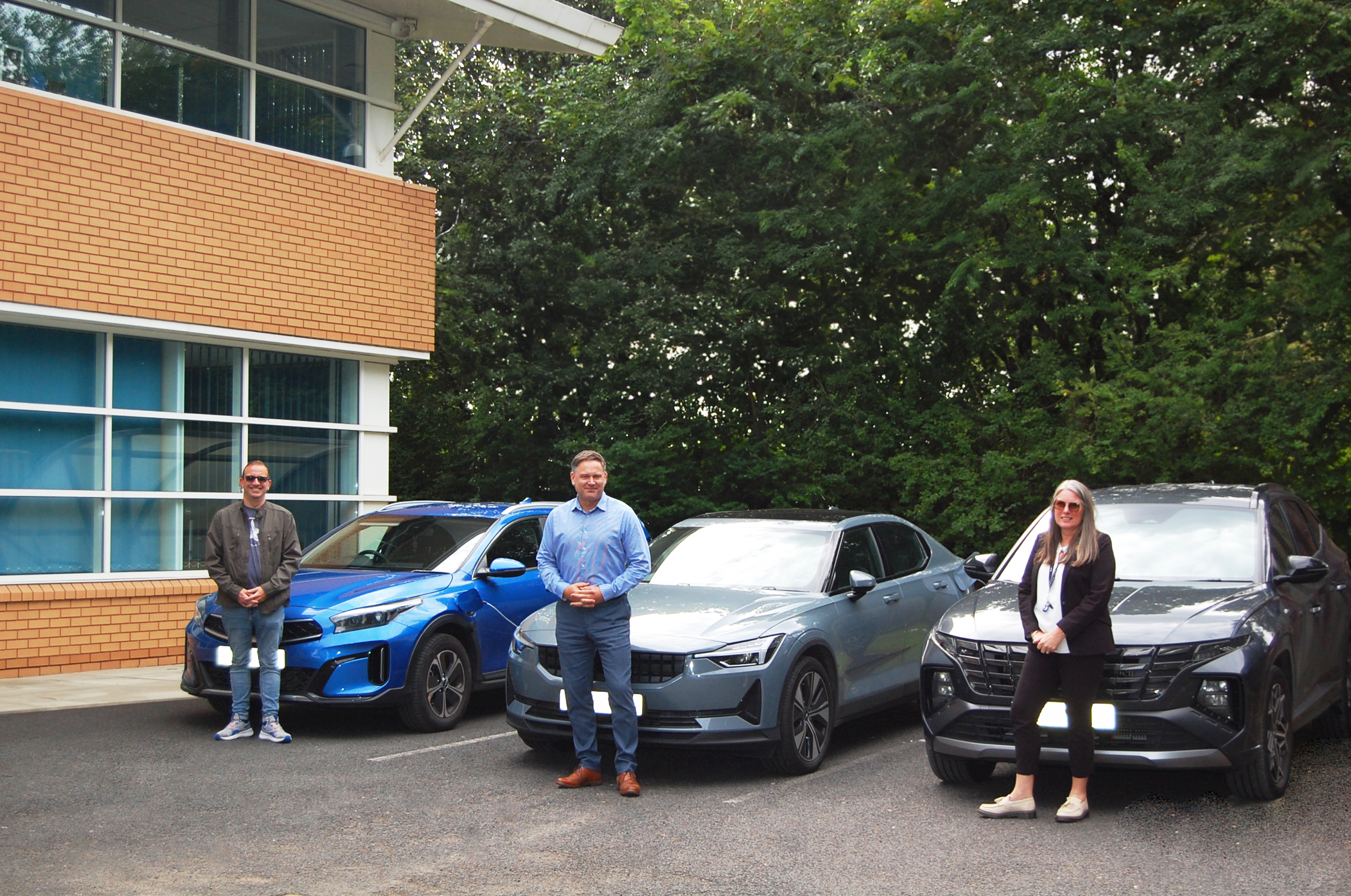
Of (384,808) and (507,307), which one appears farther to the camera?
(507,307)

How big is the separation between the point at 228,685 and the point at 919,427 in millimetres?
11544

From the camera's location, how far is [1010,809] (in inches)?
258

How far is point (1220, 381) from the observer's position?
50.3 ft

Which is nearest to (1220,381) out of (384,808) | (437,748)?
(437,748)

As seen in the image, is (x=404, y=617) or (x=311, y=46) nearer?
(x=404, y=617)

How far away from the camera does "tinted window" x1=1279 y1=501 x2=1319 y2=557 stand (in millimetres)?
8352

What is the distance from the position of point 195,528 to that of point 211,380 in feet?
4.93

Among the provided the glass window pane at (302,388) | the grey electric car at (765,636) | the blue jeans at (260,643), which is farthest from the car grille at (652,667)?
the glass window pane at (302,388)

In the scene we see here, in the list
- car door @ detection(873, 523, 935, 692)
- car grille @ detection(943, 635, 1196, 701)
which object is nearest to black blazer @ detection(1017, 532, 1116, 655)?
car grille @ detection(943, 635, 1196, 701)

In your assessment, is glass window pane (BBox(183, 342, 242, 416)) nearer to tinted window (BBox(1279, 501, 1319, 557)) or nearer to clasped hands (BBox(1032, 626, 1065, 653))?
clasped hands (BBox(1032, 626, 1065, 653))

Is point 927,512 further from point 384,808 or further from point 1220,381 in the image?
point 384,808

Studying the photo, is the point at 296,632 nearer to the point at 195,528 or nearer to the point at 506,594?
the point at 506,594

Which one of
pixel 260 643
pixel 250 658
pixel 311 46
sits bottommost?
pixel 250 658

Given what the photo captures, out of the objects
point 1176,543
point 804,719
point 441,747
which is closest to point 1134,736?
point 1176,543
